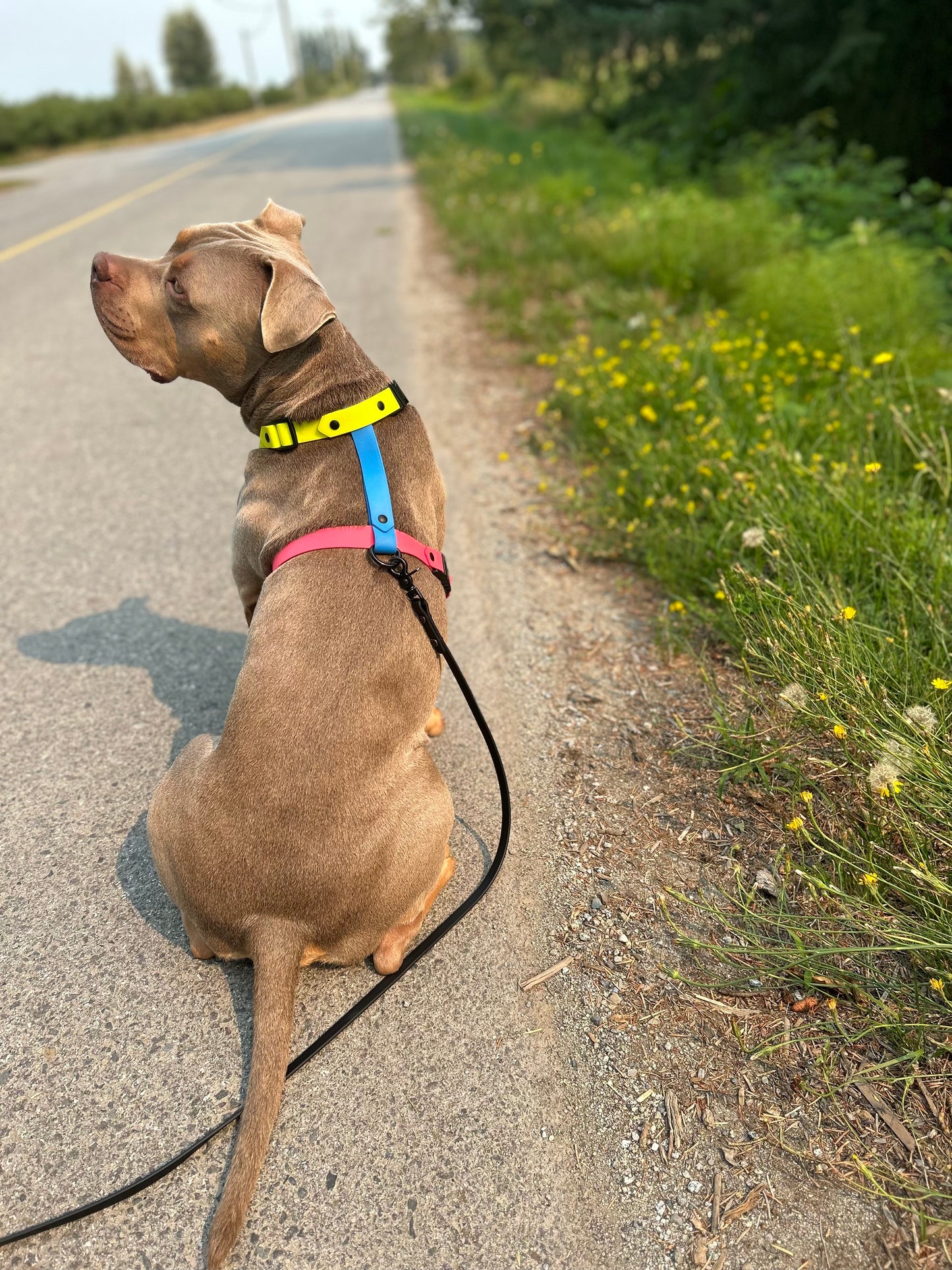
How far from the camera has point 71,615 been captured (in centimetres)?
407

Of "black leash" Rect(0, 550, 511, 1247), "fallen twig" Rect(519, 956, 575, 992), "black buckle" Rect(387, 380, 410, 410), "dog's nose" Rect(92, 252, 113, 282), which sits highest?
"dog's nose" Rect(92, 252, 113, 282)

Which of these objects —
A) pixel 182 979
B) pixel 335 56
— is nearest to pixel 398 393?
pixel 182 979

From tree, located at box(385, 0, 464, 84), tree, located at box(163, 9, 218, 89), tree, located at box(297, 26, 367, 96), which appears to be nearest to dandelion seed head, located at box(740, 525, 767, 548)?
tree, located at box(385, 0, 464, 84)

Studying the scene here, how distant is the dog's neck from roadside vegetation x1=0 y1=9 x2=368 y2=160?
1285 inches

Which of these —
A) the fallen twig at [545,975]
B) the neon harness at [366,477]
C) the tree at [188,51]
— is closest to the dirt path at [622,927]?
the fallen twig at [545,975]

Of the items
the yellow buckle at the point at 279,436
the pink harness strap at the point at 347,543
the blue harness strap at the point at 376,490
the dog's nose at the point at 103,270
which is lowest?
the pink harness strap at the point at 347,543

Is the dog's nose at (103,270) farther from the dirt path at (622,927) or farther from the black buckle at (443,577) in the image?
the dirt path at (622,927)

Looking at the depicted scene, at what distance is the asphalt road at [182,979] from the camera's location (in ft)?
6.42

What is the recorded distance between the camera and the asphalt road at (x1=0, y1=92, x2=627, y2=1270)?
6.42 feet

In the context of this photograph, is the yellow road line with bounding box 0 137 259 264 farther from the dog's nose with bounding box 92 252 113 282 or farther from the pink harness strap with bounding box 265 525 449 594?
the pink harness strap with bounding box 265 525 449 594

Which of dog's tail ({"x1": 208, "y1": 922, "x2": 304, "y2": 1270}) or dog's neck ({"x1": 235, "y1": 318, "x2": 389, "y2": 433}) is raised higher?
dog's neck ({"x1": 235, "y1": 318, "x2": 389, "y2": 433})

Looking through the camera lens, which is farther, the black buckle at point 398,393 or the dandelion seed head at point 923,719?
the black buckle at point 398,393

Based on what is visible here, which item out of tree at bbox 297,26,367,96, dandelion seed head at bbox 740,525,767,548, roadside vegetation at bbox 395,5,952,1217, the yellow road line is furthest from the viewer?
tree at bbox 297,26,367,96

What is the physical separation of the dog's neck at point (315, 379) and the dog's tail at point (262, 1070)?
1.56 meters
